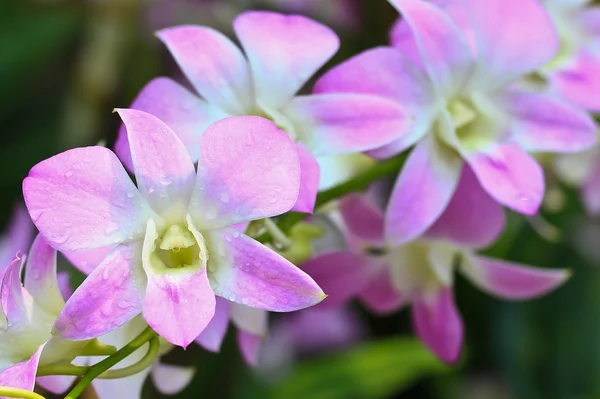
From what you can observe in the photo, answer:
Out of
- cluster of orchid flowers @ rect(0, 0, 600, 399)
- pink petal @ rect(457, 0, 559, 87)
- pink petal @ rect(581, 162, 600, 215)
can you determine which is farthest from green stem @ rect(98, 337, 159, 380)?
pink petal @ rect(581, 162, 600, 215)

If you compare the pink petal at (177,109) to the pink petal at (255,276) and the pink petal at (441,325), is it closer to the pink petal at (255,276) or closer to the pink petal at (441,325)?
the pink petal at (255,276)

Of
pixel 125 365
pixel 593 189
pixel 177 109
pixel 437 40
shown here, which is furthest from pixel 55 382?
pixel 593 189

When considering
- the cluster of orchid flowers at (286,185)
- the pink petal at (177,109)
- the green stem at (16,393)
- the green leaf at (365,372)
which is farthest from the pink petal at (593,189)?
the green stem at (16,393)

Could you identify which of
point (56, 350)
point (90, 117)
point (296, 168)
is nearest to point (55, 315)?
point (56, 350)

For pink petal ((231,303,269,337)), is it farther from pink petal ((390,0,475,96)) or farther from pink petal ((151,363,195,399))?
pink petal ((390,0,475,96))

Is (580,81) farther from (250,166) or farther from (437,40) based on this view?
(250,166)

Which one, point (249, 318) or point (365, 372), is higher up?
point (249, 318)
